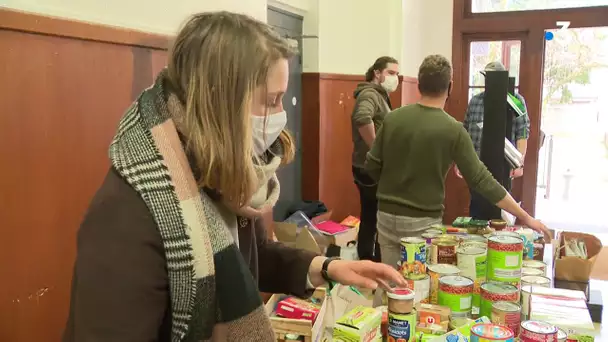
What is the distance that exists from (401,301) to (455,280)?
1.01ft

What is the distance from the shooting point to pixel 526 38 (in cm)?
531

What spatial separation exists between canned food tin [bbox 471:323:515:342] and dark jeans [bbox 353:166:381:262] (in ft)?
8.45

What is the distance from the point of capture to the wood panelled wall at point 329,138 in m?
4.69

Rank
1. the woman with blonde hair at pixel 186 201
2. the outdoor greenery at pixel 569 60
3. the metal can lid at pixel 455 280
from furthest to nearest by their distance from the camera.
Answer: the outdoor greenery at pixel 569 60 < the metal can lid at pixel 455 280 < the woman with blonde hair at pixel 186 201

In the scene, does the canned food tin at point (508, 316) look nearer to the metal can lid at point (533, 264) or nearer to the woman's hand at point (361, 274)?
the woman's hand at point (361, 274)

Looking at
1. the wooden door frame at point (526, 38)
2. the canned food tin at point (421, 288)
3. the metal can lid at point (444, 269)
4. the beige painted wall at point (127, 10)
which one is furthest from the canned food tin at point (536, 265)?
the wooden door frame at point (526, 38)

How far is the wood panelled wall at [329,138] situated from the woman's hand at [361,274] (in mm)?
3300

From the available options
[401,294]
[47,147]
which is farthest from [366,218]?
[47,147]

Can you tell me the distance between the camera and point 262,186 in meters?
1.16

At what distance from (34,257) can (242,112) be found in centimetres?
96

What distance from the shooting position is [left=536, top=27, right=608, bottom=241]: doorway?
211 inches

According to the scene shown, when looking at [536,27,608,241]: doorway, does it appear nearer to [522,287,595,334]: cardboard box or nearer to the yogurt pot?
the yogurt pot

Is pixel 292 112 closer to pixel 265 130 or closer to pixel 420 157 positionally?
pixel 420 157

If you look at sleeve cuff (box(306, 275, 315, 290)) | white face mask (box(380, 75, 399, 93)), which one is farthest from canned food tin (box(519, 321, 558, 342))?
white face mask (box(380, 75, 399, 93))
